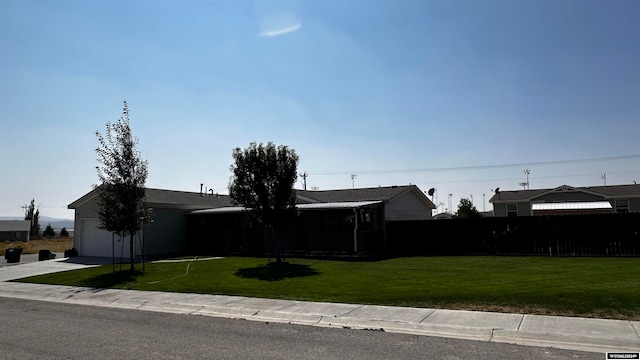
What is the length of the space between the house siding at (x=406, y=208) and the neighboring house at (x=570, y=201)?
29.2 feet

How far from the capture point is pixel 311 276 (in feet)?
50.1

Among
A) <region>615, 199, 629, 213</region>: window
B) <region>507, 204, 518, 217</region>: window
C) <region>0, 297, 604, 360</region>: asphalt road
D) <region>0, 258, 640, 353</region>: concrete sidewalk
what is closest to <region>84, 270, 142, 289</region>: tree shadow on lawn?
<region>0, 258, 640, 353</region>: concrete sidewalk

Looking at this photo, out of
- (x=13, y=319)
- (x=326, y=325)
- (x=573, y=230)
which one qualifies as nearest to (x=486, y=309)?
(x=326, y=325)

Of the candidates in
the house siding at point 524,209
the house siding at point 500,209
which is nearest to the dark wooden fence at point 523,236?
the house siding at point 524,209

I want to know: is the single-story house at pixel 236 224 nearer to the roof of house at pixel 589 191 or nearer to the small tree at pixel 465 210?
the roof of house at pixel 589 191

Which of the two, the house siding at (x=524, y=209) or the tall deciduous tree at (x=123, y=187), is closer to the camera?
the tall deciduous tree at (x=123, y=187)

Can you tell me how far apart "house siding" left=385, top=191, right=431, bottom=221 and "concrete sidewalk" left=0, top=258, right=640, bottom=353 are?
51.2ft

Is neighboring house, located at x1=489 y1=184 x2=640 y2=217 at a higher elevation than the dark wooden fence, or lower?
higher

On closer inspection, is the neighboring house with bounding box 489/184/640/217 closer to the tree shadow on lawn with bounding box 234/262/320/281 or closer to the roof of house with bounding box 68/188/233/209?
the roof of house with bounding box 68/188/233/209

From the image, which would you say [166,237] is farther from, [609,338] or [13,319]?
[609,338]

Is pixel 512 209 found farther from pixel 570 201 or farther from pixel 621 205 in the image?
pixel 621 205

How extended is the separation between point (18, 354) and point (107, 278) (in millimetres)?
10883

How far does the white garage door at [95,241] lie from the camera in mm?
26344

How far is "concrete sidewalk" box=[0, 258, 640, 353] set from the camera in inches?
275
